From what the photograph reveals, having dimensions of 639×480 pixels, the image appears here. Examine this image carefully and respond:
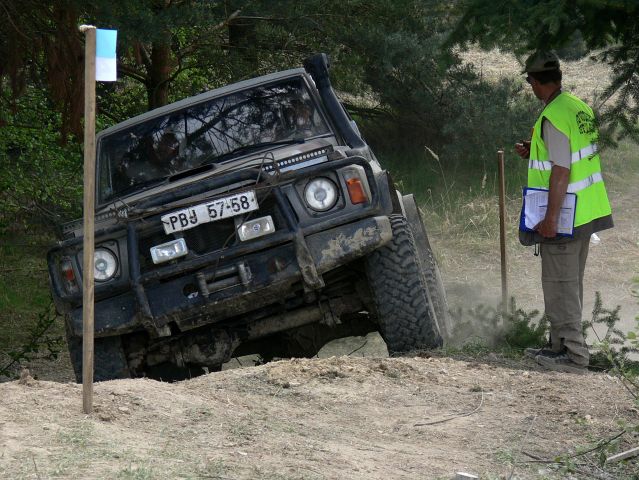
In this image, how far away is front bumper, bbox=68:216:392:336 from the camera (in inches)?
227

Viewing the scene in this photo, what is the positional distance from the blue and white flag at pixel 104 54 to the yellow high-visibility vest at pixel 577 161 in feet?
8.77

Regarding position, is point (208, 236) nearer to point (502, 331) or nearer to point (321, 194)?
point (321, 194)

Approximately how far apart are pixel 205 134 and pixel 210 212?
4.00ft

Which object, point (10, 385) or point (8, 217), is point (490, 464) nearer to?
point (10, 385)

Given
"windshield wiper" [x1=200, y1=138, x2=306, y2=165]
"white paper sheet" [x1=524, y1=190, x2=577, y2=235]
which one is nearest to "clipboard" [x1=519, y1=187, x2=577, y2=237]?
"white paper sheet" [x1=524, y1=190, x2=577, y2=235]

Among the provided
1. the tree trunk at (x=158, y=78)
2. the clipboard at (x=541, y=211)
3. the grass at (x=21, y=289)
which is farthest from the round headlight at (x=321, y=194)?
the tree trunk at (x=158, y=78)

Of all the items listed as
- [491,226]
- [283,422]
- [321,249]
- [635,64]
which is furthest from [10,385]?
[491,226]

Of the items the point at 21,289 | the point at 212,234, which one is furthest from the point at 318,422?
the point at 21,289

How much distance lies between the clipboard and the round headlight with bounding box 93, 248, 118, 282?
93.1 inches

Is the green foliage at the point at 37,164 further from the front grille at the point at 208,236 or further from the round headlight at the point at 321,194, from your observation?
the round headlight at the point at 321,194

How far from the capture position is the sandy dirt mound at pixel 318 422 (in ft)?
12.7

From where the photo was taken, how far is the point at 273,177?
19.1ft

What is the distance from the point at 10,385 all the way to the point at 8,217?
21.4ft

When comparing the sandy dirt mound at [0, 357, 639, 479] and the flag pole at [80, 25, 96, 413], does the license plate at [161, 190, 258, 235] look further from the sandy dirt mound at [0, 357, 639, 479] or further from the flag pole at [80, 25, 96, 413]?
the flag pole at [80, 25, 96, 413]
